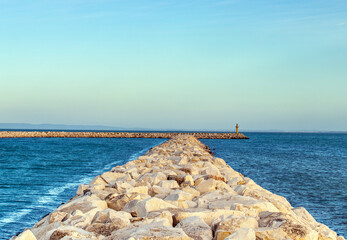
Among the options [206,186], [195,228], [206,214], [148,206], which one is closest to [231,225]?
[195,228]

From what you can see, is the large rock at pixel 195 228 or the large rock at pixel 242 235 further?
the large rock at pixel 195 228

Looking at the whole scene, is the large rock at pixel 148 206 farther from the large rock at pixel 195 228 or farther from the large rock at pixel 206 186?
the large rock at pixel 206 186

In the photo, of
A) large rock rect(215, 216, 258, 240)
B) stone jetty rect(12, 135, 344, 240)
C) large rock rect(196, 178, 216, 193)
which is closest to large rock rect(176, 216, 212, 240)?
stone jetty rect(12, 135, 344, 240)

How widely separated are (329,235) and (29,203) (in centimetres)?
717

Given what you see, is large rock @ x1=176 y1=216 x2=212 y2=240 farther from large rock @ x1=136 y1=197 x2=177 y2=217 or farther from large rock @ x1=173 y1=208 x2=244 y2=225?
large rock @ x1=136 y1=197 x2=177 y2=217

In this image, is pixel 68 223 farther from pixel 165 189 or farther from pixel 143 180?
pixel 143 180

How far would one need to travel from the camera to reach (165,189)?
5.54 meters

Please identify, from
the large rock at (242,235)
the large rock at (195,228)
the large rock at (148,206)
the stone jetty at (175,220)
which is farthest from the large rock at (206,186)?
the large rock at (242,235)

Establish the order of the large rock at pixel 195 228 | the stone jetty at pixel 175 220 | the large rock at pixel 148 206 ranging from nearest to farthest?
the stone jetty at pixel 175 220, the large rock at pixel 195 228, the large rock at pixel 148 206

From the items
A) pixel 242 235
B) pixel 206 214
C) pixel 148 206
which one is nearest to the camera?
pixel 242 235

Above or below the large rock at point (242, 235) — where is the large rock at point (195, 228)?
below

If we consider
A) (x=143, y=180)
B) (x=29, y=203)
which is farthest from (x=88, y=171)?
(x=143, y=180)

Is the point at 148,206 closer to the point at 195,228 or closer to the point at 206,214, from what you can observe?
the point at 206,214

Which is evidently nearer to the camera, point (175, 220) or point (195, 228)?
point (195, 228)
